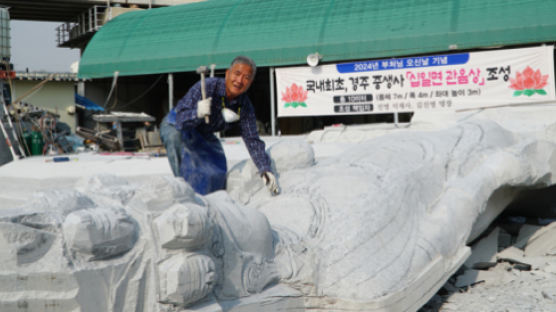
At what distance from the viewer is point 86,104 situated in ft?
55.8

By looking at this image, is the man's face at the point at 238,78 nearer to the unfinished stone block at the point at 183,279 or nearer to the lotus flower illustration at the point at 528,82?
the unfinished stone block at the point at 183,279

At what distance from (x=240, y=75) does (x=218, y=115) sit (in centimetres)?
30

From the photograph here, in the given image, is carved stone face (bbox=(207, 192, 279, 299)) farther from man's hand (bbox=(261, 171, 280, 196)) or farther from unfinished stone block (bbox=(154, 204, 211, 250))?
man's hand (bbox=(261, 171, 280, 196))

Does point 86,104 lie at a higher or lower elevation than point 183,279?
higher

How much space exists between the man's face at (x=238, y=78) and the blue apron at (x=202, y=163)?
34cm

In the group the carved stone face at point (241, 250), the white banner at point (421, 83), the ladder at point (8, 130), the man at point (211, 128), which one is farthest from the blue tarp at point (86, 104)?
the carved stone face at point (241, 250)

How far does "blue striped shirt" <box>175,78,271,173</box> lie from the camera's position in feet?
9.68

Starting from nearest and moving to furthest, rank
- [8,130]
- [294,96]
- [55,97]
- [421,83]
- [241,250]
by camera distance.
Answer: [241,250], [8,130], [421,83], [294,96], [55,97]

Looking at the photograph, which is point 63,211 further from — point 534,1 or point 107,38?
point 107,38

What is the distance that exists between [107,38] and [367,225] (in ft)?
49.8

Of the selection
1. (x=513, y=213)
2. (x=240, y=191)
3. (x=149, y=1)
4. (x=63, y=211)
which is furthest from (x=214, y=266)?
(x=149, y=1)

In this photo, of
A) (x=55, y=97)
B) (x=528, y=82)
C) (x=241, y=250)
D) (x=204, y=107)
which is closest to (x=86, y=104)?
(x=55, y=97)

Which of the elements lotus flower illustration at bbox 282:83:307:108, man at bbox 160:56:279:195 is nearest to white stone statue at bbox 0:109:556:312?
man at bbox 160:56:279:195

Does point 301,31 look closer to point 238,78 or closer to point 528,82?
point 528,82
